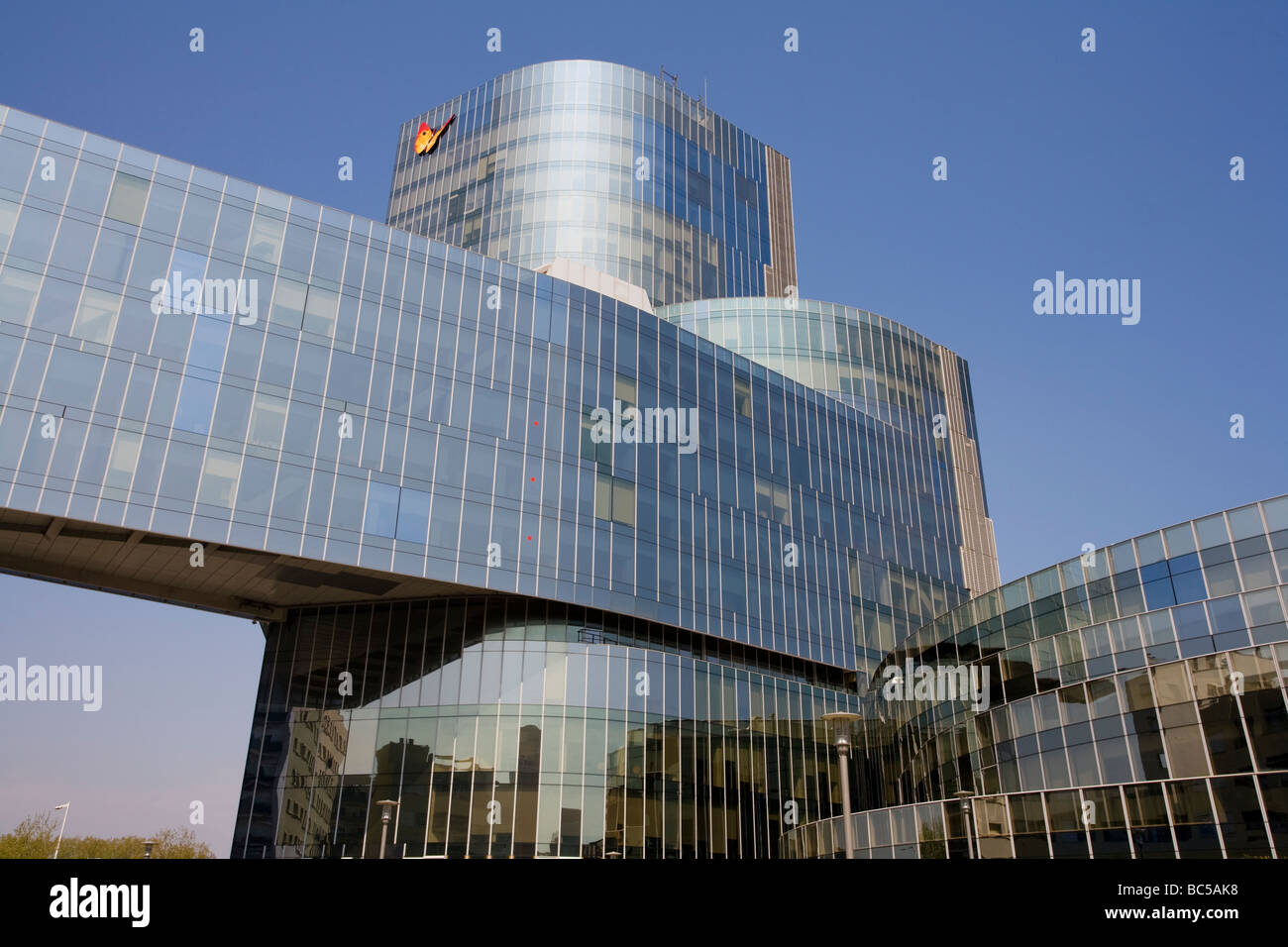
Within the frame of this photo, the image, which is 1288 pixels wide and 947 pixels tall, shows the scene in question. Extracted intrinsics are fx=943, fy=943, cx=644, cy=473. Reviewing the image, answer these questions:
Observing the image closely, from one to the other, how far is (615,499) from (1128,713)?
29725mm

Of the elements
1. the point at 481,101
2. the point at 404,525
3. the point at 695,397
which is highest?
the point at 481,101

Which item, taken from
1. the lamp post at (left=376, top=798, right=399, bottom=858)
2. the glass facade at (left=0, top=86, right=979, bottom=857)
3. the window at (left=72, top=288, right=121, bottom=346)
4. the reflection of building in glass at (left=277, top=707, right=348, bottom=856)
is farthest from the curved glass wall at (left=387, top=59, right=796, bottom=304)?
the lamp post at (left=376, top=798, right=399, bottom=858)

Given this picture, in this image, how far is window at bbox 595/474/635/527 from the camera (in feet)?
177

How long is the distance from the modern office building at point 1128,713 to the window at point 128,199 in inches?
1695

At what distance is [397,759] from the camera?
47.6 meters

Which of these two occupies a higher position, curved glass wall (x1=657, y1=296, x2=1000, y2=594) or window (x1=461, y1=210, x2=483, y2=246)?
window (x1=461, y1=210, x2=483, y2=246)

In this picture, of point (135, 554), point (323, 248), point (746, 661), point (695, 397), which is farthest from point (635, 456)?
point (135, 554)

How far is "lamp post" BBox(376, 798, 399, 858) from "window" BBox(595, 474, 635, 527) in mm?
18467

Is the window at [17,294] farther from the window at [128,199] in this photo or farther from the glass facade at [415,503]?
the window at [128,199]

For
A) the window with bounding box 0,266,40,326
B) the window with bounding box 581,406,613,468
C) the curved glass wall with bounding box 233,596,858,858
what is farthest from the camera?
the window with bounding box 581,406,613,468

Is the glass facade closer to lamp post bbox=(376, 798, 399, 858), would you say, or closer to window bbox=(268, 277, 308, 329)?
window bbox=(268, 277, 308, 329)

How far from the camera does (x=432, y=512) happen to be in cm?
4794
